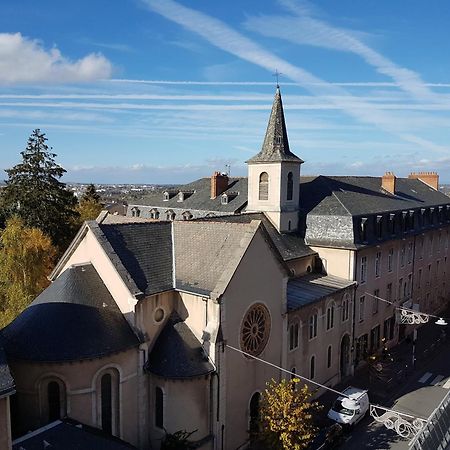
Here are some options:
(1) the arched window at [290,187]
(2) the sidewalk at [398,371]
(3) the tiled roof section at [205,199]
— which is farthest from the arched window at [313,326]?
(3) the tiled roof section at [205,199]

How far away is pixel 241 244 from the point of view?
1086 inches

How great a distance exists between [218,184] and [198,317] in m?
27.7

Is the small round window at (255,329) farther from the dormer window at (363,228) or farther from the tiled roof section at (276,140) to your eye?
the tiled roof section at (276,140)

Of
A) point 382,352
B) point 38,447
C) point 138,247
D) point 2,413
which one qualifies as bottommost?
point 382,352

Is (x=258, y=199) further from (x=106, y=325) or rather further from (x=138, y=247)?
(x=106, y=325)

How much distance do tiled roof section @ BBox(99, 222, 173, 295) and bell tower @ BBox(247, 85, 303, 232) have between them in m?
13.7

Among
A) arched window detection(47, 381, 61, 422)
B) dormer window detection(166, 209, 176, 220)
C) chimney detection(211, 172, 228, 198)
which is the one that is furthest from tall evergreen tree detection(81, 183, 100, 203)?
arched window detection(47, 381, 61, 422)

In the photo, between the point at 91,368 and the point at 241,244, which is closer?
the point at 91,368

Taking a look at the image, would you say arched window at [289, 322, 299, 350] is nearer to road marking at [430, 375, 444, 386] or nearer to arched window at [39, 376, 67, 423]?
road marking at [430, 375, 444, 386]

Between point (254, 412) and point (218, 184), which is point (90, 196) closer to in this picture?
point (218, 184)

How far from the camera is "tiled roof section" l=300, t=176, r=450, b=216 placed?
4231cm

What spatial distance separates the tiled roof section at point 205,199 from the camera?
49106mm

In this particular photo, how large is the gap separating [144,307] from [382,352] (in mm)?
29303

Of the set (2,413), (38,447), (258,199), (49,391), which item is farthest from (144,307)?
(258,199)
